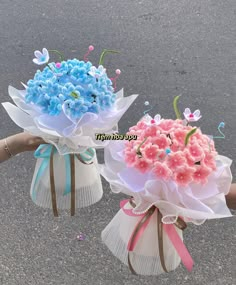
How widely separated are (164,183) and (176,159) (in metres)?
0.05

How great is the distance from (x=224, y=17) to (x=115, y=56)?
38.7 inches

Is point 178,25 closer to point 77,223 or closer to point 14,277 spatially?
point 77,223

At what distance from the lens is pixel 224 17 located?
337 centimetres

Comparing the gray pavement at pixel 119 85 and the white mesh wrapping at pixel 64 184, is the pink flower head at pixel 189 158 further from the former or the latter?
the gray pavement at pixel 119 85

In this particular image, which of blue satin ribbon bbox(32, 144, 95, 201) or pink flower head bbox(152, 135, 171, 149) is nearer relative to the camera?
pink flower head bbox(152, 135, 171, 149)

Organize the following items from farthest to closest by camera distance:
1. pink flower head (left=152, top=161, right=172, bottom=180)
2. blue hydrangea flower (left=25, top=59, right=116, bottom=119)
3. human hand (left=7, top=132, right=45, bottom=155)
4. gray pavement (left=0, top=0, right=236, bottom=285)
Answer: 1. gray pavement (left=0, top=0, right=236, bottom=285)
2. human hand (left=7, top=132, right=45, bottom=155)
3. blue hydrangea flower (left=25, top=59, right=116, bottom=119)
4. pink flower head (left=152, top=161, right=172, bottom=180)

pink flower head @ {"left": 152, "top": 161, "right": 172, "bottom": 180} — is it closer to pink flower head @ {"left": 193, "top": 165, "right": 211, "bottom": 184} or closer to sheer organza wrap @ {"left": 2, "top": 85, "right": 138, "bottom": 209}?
pink flower head @ {"left": 193, "top": 165, "right": 211, "bottom": 184}

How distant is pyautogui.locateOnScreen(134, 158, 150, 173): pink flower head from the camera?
2.75 ft

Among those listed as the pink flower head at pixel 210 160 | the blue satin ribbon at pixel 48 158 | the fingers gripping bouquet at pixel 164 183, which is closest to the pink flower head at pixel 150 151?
the fingers gripping bouquet at pixel 164 183

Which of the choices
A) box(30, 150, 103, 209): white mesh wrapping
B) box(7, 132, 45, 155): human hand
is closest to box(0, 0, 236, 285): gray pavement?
box(30, 150, 103, 209): white mesh wrapping

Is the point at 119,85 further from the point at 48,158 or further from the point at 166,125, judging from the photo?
the point at 166,125

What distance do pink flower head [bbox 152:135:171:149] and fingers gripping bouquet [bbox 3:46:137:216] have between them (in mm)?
148

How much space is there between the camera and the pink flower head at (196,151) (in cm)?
84

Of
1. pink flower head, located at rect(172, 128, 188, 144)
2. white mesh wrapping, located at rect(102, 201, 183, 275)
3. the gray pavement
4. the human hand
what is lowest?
the gray pavement
